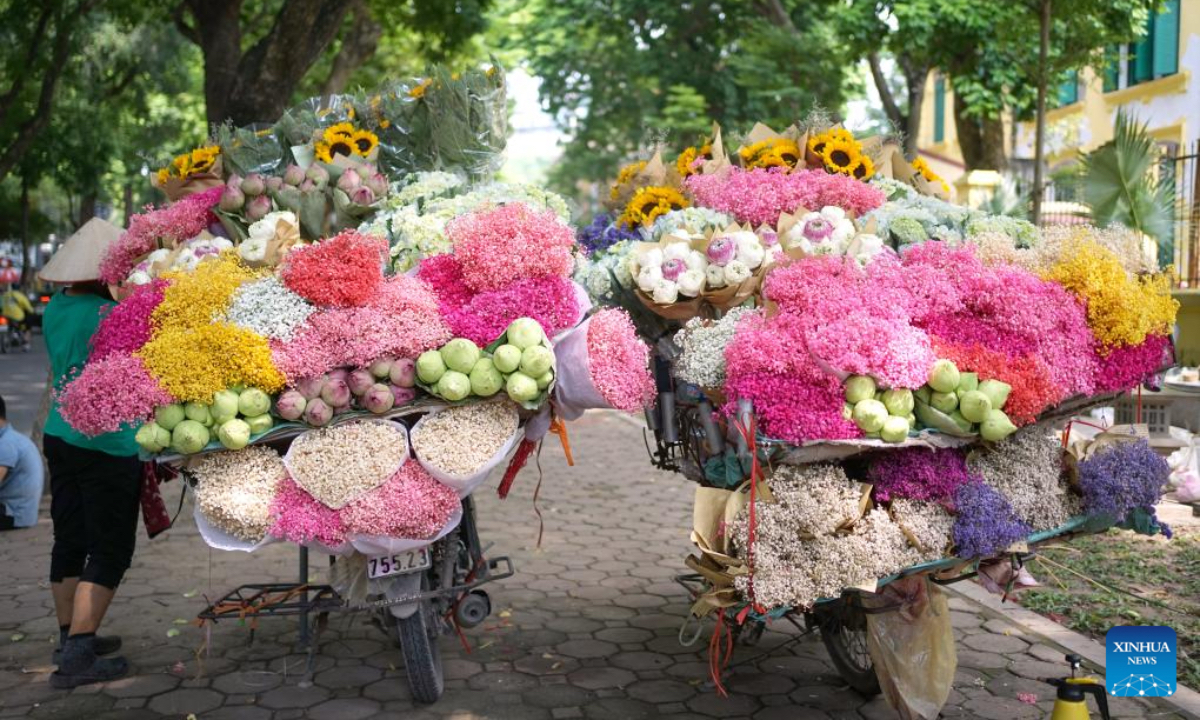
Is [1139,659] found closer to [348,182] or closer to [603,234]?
[603,234]

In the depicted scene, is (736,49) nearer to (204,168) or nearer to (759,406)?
(204,168)

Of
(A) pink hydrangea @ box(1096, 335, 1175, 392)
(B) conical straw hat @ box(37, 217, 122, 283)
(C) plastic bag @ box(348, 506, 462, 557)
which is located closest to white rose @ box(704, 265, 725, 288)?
(C) plastic bag @ box(348, 506, 462, 557)

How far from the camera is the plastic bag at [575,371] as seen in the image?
3.90 m

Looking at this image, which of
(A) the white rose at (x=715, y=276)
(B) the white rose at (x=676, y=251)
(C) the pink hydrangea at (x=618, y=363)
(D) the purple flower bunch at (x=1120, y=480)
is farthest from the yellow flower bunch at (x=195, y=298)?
(D) the purple flower bunch at (x=1120, y=480)

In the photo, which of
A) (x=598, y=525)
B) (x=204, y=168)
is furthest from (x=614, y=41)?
(x=204, y=168)

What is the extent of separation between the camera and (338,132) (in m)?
5.32

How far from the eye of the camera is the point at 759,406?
3.44 m

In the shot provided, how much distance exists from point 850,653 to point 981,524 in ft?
3.96

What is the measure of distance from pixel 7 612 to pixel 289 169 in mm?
2782

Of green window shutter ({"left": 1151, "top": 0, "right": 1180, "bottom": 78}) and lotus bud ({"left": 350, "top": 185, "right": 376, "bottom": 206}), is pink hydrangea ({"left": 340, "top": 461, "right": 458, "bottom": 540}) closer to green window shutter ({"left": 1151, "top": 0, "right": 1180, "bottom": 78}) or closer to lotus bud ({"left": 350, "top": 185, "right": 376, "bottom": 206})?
lotus bud ({"left": 350, "top": 185, "right": 376, "bottom": 206})

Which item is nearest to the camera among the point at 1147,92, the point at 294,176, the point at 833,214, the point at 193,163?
the point at 833,214

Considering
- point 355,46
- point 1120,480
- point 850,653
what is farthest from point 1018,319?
point 355,46

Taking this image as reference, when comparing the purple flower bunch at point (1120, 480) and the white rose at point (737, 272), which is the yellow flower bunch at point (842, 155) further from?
the purple flower bunch at point (1120, 480)

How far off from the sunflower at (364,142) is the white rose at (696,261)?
1.95 metres
